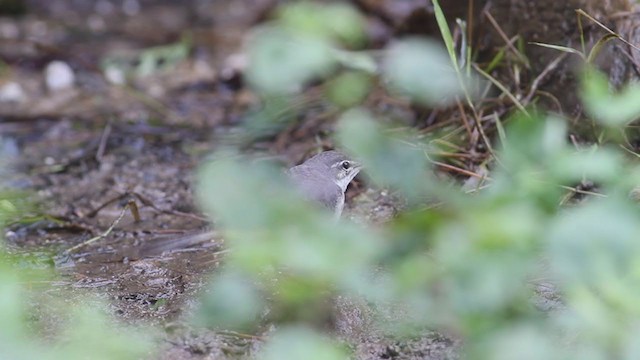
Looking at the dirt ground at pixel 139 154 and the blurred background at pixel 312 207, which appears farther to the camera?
the dirt ground at pixel 139 154

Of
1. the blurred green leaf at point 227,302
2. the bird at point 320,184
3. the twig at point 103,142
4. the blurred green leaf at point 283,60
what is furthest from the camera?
the twig at point 103,142

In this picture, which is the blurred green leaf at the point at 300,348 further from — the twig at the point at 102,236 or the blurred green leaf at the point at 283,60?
the twig at the point at 102,236

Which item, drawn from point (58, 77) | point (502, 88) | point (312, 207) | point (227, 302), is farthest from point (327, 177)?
point (58, 77)

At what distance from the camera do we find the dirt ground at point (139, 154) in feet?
11.5

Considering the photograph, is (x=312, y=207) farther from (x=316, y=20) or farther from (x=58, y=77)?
(x=58, y=77)

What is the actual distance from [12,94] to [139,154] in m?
1.79

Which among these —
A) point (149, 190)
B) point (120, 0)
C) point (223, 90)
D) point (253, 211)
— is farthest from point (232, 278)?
point (120, 0)

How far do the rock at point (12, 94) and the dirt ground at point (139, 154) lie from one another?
0.03 metres

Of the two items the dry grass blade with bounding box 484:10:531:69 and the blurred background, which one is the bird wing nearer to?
the blurred background

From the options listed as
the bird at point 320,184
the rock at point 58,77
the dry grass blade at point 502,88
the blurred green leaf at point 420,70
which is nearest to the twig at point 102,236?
the bird at point 320,184

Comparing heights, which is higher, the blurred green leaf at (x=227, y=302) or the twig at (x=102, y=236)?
the blurred green leaf at (x=227, y=302)

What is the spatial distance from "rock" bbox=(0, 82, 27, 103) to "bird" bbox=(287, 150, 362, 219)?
11.3ft

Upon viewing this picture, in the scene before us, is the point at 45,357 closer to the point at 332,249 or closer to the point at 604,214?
the point at 332,249

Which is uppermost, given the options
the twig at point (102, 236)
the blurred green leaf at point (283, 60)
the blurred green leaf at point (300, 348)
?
the blurred green leaf at point (283, 60)
